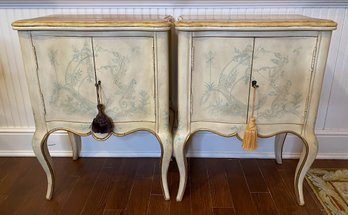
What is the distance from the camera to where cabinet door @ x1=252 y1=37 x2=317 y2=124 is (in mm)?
1116

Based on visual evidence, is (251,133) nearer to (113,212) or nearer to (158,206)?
(158,206)

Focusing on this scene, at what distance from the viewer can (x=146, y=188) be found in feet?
5.01

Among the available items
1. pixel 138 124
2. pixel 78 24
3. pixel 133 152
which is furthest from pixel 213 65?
pixel 133 152

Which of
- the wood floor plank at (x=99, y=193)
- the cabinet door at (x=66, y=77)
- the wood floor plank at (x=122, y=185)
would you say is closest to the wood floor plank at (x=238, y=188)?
the wood floor plank at (x=122, y=185)

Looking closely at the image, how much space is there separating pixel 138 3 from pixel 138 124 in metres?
0.65

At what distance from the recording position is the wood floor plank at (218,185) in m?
1.42

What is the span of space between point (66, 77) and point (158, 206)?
737 mm

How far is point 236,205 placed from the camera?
1.40 metres

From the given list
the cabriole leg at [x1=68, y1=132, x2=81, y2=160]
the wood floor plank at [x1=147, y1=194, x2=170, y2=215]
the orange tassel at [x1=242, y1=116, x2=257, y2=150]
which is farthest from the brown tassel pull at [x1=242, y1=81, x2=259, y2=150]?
the cabriole leg at [x1=68, y1=132, x2=81, y2=160]

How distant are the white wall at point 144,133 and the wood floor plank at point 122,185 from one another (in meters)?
0.09

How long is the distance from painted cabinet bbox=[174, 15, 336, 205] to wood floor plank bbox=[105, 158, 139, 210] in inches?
15.2

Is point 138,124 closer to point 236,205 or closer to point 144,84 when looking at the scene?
point 144,84

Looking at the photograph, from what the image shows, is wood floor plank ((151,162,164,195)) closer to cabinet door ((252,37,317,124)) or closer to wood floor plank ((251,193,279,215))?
wood floor plank ((251,193,279,215))

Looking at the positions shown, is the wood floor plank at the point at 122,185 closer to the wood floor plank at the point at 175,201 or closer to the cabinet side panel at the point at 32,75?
the wood floor plank at the point at 175,201
